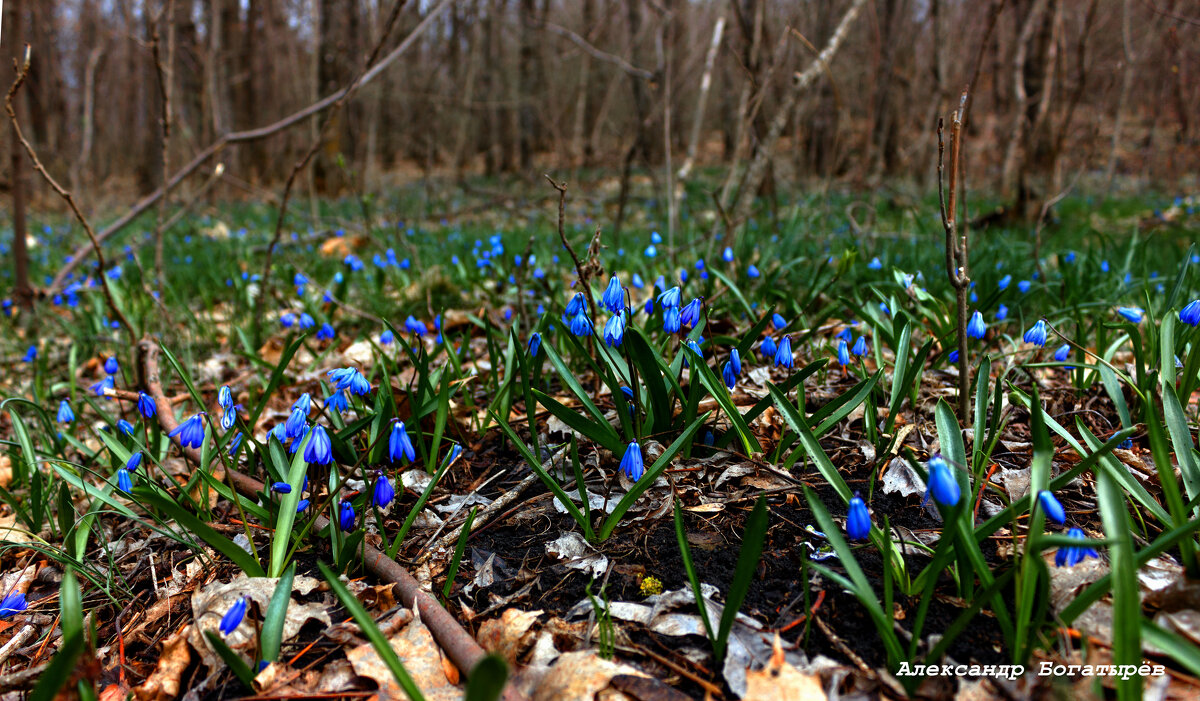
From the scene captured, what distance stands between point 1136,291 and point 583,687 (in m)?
3.79

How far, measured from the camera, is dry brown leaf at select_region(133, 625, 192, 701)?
1.42 meters

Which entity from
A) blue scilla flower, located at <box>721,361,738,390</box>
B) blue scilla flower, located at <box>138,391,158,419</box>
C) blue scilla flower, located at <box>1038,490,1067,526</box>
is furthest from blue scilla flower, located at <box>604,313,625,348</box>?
blue scilla flower, located at <box>138,391,158,419</box>

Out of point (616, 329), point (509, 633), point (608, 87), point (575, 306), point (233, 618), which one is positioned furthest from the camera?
point (608, 87)

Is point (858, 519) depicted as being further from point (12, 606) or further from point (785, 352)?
point (12, 606)

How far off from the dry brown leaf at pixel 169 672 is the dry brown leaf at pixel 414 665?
0.37 metres

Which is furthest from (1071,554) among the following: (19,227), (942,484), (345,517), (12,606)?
(19,227)

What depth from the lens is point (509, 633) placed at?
4.85ft

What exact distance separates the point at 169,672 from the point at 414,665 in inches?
21.0

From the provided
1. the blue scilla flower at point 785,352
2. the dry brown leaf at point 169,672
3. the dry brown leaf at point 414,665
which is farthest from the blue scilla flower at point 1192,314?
the dry brown leaf at point 169,672

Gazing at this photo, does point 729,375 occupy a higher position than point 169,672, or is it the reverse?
point 729,375

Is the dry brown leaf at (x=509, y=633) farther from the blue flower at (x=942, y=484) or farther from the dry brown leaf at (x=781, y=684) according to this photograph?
the blue flower at (x=942, y=484)

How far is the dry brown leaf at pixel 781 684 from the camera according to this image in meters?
1.21

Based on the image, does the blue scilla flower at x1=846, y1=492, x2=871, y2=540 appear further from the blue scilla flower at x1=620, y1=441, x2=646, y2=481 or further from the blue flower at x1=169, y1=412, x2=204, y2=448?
the blue flower at x1=169, y1=412, x2=204, y2=448

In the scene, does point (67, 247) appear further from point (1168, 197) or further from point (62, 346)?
point (1168, 197)
